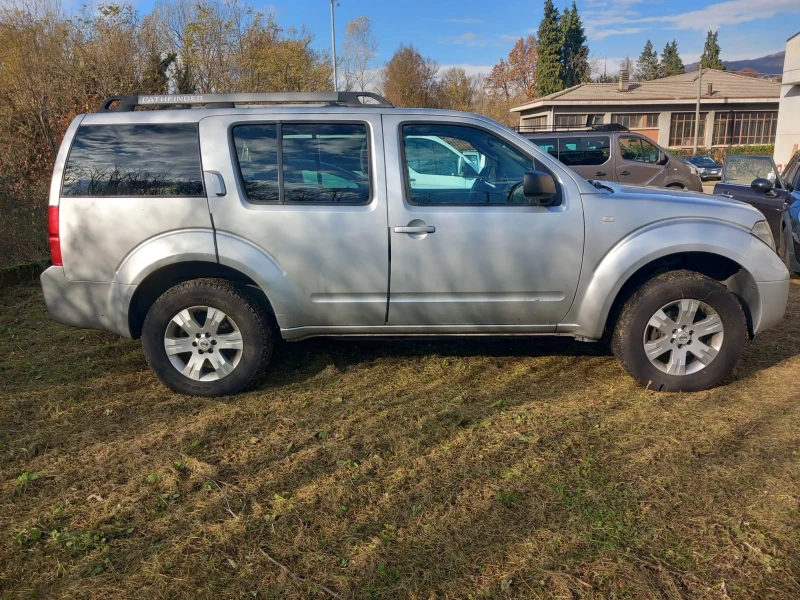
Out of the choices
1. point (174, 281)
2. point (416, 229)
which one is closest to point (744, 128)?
point (416, 229)

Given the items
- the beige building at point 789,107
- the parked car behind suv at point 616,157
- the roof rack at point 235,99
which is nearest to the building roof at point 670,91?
the beige building at point 789,107

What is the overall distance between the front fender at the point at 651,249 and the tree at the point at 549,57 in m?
57.1

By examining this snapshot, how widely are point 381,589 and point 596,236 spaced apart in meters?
2.74

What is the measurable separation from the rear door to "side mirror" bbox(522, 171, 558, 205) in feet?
16.3

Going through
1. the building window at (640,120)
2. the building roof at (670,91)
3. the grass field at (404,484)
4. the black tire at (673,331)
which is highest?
the building roof at (670,91)

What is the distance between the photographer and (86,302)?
4.39m

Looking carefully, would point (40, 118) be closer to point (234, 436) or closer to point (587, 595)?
point (234, 436)

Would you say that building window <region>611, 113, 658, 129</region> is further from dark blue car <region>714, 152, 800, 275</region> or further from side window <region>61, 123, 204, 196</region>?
side window <region>61, 123, 204, 196</region>

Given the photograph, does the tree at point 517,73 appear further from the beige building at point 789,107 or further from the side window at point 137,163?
the side window at point 137,163

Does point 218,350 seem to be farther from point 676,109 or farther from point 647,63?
point 647,63

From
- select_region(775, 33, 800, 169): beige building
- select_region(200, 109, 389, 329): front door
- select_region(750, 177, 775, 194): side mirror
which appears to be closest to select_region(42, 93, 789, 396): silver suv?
select_region(200, 109, 389, 329): front door

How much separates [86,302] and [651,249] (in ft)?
12.8

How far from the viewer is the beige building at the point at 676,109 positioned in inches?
1567

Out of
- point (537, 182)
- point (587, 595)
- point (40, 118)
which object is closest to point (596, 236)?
point (537, 182)
